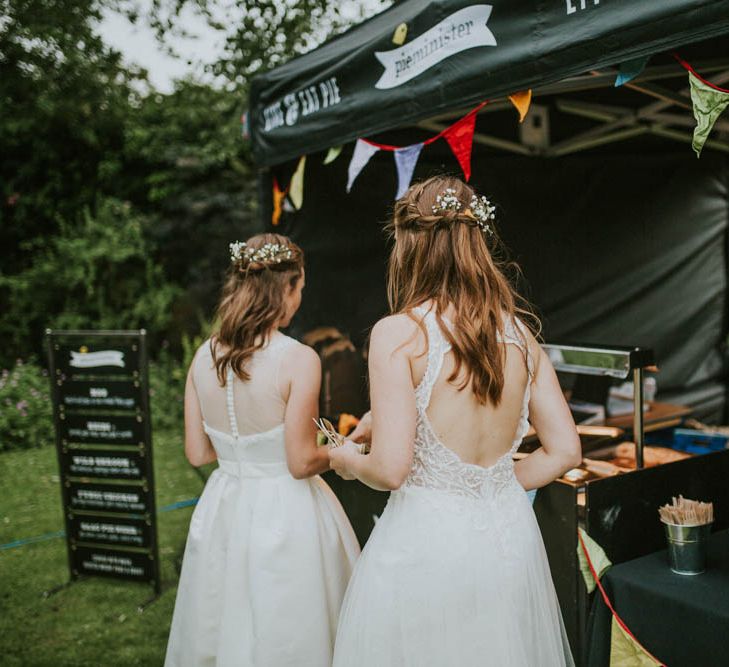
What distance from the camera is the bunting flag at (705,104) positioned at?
1.79 m

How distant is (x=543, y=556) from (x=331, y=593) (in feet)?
2.52

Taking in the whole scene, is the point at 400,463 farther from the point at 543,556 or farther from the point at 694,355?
the point at 694,355

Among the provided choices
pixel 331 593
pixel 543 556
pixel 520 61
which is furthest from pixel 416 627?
pixel 520 61

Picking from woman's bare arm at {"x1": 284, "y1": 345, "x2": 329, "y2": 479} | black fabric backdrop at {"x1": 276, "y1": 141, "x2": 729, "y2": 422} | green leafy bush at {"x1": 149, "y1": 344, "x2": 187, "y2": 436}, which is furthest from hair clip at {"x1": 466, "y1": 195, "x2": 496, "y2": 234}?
green leafy bush at {"x1": 149, "y1": 344, "x2": 187, "y2": 436}

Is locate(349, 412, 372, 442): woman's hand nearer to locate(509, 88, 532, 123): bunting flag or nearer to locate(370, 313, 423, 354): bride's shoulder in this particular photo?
locate(370, 313, 423, 354): bride's shoulder

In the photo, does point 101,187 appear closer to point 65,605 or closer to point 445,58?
point 65,605

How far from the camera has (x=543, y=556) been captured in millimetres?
1921

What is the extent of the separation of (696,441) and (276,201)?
2512 millimetres

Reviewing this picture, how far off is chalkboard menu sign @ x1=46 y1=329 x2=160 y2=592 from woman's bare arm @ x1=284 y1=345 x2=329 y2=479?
1.73 meters

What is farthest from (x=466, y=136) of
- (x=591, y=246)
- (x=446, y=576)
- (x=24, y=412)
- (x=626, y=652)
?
(x=24, y=412)

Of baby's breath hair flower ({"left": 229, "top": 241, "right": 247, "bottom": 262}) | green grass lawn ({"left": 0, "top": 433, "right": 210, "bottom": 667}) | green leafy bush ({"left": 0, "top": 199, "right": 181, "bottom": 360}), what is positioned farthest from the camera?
green leafy bush ({"left": 0, "top": 199, "right": 181, "bottom": 360})

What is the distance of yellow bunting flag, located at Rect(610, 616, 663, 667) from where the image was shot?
198cm

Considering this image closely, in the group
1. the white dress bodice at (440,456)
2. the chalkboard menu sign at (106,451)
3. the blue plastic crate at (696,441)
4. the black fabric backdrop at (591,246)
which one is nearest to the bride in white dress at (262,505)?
the white dress bodice at (440,456)

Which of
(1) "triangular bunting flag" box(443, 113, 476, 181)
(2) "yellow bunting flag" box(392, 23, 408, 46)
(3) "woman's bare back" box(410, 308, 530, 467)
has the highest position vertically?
(2) "yellow bunting flag" box(392, 23, 408, 46)
